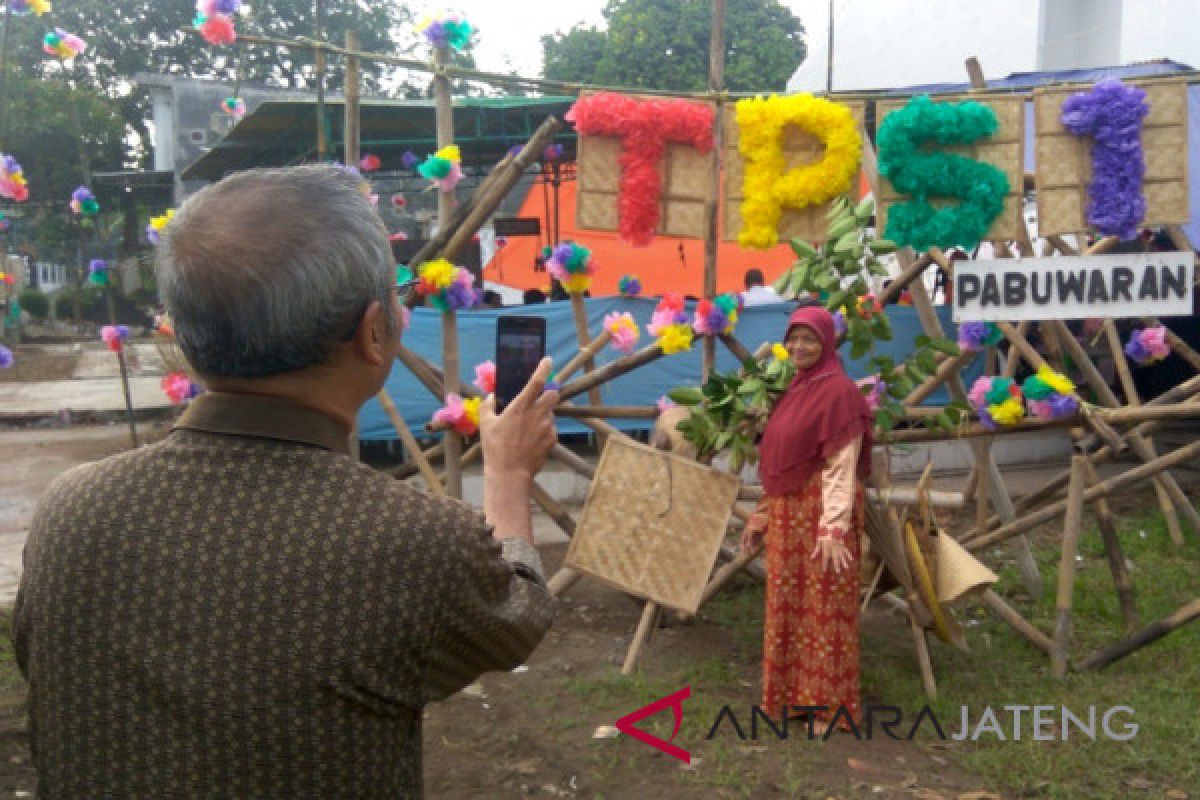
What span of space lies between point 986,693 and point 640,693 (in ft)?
4.62

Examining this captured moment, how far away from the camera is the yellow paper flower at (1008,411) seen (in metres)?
4.39

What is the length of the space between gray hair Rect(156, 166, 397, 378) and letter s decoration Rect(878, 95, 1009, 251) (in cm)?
349

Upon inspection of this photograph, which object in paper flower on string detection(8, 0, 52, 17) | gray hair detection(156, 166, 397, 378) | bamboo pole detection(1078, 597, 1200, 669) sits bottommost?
bamboo pole detection(1078, 597, 1200, 669)

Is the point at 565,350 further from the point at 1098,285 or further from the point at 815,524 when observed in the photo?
the point at 1098,285

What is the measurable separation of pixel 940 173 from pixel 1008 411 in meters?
1.00

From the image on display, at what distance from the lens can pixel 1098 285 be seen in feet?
13.8

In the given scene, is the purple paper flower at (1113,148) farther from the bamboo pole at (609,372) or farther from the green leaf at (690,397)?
the bamboo pole at (609,372)

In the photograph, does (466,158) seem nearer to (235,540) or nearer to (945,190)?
(945,190)

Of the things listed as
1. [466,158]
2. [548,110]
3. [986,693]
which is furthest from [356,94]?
[466,158]

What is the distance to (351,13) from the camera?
30.8m

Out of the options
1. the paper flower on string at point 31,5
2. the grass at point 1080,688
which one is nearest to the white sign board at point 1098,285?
the grass at point 1080,688

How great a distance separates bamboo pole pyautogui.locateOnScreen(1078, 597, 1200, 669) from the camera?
4.22 meters

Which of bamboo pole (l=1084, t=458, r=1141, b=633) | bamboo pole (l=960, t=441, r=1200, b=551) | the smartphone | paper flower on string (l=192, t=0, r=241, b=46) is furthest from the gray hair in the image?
bamboo pole (l=1084, t=458, r=1141, b=633)

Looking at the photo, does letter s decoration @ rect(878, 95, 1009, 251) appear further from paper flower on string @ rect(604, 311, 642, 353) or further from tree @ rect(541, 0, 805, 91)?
tree @ rect(541, 0, 805, 91)
